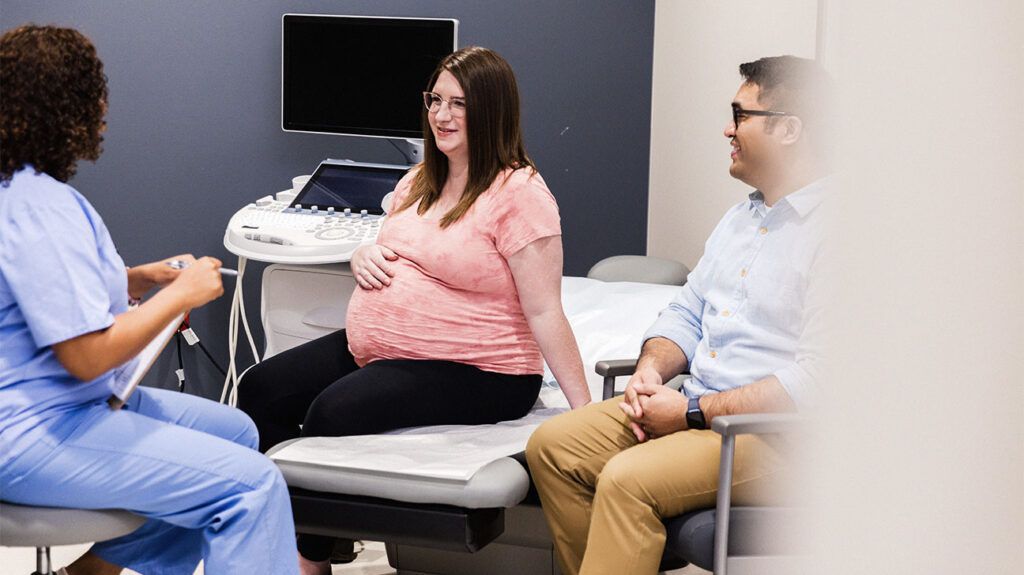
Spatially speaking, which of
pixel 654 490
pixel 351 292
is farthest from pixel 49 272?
pixel 351 292

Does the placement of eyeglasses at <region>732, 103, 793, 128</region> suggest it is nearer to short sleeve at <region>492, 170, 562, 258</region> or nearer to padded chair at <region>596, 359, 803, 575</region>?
short sleeve at <region>492, 170, 562, 258</region>

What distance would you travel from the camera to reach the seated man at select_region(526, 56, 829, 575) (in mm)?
1613

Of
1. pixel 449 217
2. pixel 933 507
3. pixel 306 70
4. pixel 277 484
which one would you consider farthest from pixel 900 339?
pixel 306 70

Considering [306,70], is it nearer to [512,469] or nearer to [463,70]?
[463,70]

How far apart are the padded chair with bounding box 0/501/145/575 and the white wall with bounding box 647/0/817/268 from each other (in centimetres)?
155

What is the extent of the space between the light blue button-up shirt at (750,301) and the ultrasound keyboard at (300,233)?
105 centimetres

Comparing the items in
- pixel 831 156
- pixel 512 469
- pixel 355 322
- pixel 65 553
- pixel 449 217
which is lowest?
pixel 65 553

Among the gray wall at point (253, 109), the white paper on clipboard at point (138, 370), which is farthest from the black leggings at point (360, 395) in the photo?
the gray wall at point (253, 109)

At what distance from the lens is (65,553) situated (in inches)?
95.9

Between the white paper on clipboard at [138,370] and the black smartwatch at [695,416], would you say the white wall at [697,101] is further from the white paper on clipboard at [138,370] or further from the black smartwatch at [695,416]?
the white paper on clipboard at [138,370]

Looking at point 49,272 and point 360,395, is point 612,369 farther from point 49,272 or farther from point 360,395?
point 49,272

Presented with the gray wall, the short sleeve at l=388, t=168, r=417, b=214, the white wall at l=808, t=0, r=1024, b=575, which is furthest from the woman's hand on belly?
the white wall at l=808, t=0, r=1024, b=575

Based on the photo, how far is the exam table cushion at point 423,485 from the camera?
5.60ft

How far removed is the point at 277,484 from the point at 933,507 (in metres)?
1.38
